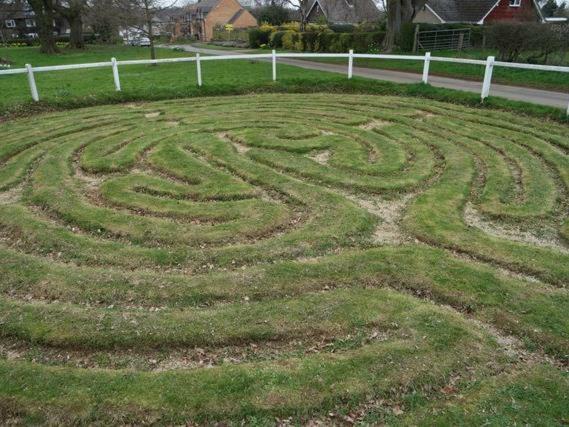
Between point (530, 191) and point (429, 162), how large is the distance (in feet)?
7.61

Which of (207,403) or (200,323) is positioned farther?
(200,323)

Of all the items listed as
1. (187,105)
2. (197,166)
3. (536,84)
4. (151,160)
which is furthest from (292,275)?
(536,84)

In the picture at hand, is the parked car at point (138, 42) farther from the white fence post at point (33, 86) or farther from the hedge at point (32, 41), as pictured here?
the white fence post at point (33, 86)

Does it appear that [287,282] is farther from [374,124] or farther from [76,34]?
[76,34]

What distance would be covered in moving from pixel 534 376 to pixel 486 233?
336cm

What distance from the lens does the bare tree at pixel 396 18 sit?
3506 centimetres

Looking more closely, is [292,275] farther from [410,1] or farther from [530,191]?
[410,1]

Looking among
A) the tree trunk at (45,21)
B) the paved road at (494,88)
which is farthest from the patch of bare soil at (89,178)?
the tree trunk at (45,21)

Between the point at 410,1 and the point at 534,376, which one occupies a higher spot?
the point at 410,1

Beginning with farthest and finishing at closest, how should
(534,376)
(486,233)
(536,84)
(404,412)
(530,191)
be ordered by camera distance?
A: (536,84) < (530,191) < (486,233) < (534,376) < (404,412)

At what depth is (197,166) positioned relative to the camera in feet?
35.6

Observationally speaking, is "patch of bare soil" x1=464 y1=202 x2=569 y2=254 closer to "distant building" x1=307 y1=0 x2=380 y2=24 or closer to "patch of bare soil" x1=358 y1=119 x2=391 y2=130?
"patch of bare soil" x1=358 y1=119 x2=391 y2=130

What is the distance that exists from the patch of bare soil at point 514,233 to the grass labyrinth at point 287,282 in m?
0.04

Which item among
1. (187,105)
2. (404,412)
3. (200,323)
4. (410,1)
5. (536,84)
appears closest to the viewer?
(404,412)
